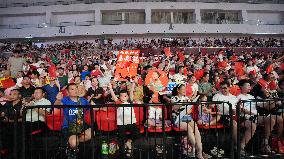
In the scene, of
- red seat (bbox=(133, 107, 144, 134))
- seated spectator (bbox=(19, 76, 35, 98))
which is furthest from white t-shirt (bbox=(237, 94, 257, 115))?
seated spectator (bbox=(19, 76, 35, 98))

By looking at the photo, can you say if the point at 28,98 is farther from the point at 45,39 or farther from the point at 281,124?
the point at 45,39

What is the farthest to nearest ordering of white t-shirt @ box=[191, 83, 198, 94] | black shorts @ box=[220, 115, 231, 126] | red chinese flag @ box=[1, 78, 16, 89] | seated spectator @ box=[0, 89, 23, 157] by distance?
white t-shirt @ box=[191, 83, 198, 94], red chinese flag @ box=[1, 78, 16, 89], black shorts @ box=[220, 115, 231, 126], seated spectator @ box=[0, 89, 23, 157]

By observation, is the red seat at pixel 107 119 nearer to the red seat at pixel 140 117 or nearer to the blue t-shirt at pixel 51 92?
the red seat at pixel 140 117

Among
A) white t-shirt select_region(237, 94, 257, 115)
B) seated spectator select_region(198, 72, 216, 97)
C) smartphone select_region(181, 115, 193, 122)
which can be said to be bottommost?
smartphone select_region(181, 115, 193, 122)


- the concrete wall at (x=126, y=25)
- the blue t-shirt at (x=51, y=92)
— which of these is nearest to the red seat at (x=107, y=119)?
the blue t-shirt at (x=51, y=92)

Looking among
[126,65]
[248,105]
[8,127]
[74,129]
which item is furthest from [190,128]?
[8,127]

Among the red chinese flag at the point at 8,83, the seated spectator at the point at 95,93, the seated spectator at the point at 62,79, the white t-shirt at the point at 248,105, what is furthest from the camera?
the seated spectator at the point at 62,79

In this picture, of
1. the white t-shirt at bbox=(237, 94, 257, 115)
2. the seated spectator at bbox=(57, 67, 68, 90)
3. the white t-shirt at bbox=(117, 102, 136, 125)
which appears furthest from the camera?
the seated spectator at bbox=(57, 67, 68, 90)

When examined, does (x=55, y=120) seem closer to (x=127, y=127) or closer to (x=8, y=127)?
(x=8, y=127)

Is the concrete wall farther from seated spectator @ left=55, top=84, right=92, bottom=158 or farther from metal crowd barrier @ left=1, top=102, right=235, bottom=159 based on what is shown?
seated spectator @ left=55, top=84, right=92, bottom=158

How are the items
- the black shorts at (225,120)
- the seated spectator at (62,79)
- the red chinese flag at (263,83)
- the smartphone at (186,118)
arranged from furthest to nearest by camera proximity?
the seated spectator at (62,79), the red chinese flag at (263,83), the black shorts at (225,120), the smartphone at (186,118)

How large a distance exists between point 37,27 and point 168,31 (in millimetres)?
16262

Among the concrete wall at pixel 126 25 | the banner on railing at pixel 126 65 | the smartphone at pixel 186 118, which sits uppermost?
the concrete wall at pixel 126 25

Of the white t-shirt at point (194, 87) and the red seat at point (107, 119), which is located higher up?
the white t-shirt at point (194, 87)
